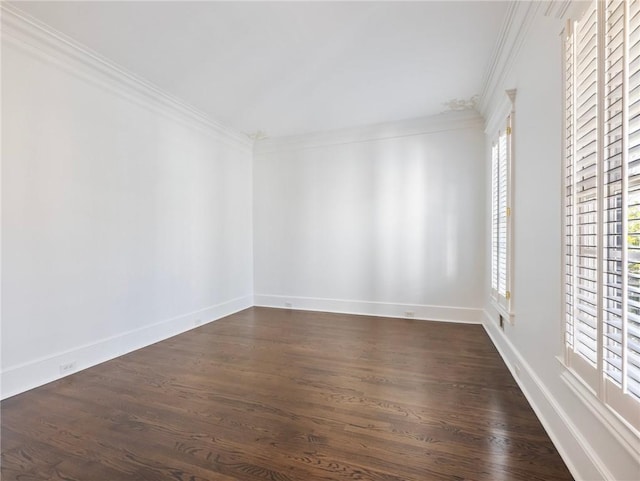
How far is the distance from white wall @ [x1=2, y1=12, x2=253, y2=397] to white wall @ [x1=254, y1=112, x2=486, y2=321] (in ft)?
4.07

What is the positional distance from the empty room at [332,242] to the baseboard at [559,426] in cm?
2

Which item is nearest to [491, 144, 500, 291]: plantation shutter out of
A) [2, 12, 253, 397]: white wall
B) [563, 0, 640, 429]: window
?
[563, 0, 640, 429]: window

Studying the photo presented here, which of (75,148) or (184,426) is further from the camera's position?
(75,148)

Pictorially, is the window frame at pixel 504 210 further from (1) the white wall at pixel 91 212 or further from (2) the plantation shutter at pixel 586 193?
(1) the white wall at pixel 91 212

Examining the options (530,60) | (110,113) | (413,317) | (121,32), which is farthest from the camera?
(413,317)

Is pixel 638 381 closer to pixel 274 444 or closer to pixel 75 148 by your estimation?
pixel 274 444

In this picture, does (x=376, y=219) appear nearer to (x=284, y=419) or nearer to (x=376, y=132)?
(x=376, y=132)

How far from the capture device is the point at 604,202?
1.24 meters

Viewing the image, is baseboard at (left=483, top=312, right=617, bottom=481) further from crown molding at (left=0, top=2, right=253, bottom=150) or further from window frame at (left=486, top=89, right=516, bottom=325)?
crown molding at (left=0, top=2, right=253, bottom=150)

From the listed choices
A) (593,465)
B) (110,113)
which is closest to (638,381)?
(593,465)

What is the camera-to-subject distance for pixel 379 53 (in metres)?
2.84

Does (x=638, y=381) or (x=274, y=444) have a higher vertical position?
(x=638, y=381)

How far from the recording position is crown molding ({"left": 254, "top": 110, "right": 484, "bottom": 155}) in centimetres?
423

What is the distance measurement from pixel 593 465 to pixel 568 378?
14.9 inches
